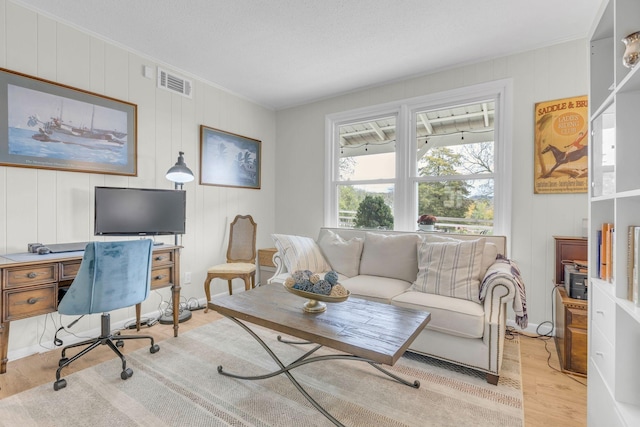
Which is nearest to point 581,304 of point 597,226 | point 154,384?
point 597,226

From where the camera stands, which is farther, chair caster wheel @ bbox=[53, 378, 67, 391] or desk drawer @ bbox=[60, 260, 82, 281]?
desk drawer @ bbox=[60, 260, 82, 281]

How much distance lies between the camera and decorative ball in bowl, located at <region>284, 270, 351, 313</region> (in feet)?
5.59

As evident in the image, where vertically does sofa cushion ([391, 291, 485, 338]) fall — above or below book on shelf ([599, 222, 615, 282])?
below

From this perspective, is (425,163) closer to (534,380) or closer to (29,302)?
(534,380)

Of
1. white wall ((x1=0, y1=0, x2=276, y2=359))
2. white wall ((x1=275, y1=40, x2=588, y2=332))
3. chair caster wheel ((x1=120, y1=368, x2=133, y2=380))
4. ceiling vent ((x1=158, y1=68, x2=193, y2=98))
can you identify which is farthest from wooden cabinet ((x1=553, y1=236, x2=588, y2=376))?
ceiling vent ((x1=158, y1=68, x2=193, y2=98))

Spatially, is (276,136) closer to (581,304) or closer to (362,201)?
(362,201)

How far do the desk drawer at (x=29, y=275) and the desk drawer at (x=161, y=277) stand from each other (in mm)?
645

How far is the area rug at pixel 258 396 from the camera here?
1582mm

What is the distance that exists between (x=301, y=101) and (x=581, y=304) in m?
3.69

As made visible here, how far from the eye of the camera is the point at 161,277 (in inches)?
102

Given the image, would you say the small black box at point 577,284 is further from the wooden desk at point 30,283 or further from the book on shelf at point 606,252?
the wooden desk at point 30,283

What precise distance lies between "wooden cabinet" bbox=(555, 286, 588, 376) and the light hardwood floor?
0.24 ft

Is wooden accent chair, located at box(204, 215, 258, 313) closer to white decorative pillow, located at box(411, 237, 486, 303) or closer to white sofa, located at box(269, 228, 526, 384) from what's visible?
white sofa, located at box(269, 228, 526, 384)

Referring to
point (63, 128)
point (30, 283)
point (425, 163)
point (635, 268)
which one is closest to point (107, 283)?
point (30, 283)
